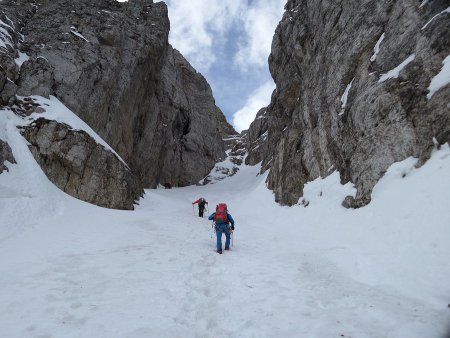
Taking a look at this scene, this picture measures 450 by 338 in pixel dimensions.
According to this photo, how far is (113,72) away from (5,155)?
74.9 ft

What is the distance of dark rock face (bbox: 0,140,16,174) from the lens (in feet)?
56.3

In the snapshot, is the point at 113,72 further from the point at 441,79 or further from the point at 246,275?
the point at 246,275

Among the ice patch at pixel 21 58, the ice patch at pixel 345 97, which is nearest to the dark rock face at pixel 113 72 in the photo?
the ice patch at pixel 21 58

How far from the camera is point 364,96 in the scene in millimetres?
16953

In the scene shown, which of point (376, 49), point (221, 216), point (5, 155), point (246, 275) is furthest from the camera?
point (376, 49)

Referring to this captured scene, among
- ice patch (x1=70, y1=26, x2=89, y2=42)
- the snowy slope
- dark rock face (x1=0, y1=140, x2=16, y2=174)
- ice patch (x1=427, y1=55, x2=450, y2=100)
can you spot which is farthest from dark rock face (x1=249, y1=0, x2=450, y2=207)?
ice patch (x1=70, y1=26, x2=89, y2=42)

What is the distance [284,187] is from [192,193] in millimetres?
31595

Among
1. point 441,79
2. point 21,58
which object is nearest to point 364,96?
point 441,79

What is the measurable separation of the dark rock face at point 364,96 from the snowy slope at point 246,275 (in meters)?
1.57

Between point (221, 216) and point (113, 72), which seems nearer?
point (221, 216)

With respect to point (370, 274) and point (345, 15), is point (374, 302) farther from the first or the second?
point (345, 15)

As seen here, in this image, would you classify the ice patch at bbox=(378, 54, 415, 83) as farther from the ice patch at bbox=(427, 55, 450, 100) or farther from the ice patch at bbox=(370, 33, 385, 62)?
the ice patch at bbox=(370, 33, 385, 62)

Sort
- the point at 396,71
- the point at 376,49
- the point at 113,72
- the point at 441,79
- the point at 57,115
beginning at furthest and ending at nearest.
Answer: the point at 113,72 → the point at 57,115 → the point at 376,49 → the point at 396,71 → the point at 441,79

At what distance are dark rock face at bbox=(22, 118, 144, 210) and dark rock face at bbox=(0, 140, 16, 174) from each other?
3.00m
